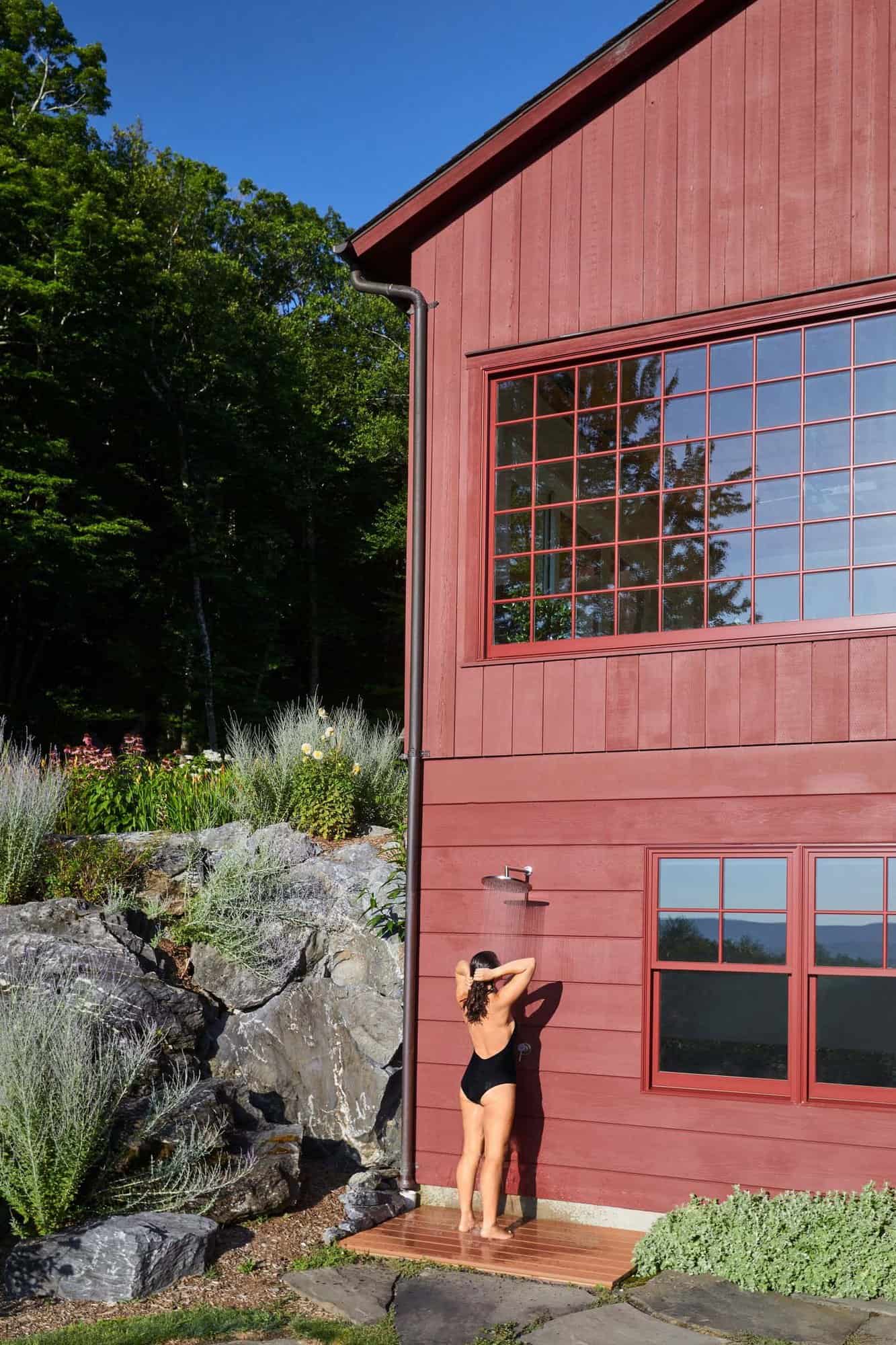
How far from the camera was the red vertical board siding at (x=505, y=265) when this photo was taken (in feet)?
26.8

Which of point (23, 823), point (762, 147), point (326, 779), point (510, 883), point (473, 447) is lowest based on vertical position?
point (510, 883)

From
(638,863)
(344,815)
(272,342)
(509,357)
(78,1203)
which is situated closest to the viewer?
(78,1203)

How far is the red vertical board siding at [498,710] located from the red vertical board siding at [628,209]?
2349 millimetres

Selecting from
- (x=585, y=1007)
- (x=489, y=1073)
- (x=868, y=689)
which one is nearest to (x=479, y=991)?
(x=489, y=1073)

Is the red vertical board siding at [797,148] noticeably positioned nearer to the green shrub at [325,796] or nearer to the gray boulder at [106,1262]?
the green shrub at [325,796]

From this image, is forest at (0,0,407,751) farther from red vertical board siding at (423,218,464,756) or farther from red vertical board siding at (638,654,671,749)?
red vertical board siding at (638,654,671,749)

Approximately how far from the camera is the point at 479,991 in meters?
7.27

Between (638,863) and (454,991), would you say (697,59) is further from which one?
(454,991)

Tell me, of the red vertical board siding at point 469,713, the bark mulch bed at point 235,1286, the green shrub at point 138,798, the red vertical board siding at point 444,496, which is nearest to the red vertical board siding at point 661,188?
the red vertical board siding at point 444,496

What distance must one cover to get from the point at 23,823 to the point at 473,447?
4.84m

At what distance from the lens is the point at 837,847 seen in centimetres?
683

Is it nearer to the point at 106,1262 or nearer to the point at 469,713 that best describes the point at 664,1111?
the point at 469,713

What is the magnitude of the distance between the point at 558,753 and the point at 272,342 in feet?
66.6

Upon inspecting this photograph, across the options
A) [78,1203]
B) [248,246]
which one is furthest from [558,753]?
[248,246]
